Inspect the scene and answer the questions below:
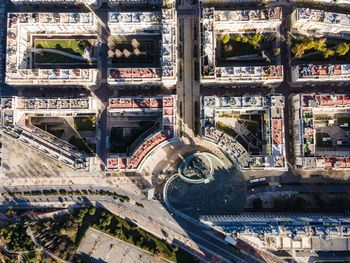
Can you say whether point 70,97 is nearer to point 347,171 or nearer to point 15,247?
point 15,247

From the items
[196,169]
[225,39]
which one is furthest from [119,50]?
[196,169]

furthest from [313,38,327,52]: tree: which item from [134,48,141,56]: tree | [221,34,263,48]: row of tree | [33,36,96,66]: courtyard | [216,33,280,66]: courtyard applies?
[33,36,96,66]: courtyard

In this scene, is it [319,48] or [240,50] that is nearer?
[319,48]

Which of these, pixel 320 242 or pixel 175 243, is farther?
pixel 175 243

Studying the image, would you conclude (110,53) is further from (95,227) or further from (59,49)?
(95,227)

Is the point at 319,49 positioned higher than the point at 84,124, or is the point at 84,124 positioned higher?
the point at 319,49

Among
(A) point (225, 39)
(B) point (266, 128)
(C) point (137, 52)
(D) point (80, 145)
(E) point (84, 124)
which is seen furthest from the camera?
(E) point (84, 124)

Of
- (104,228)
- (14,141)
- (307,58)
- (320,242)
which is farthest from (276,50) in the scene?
(14,141)
